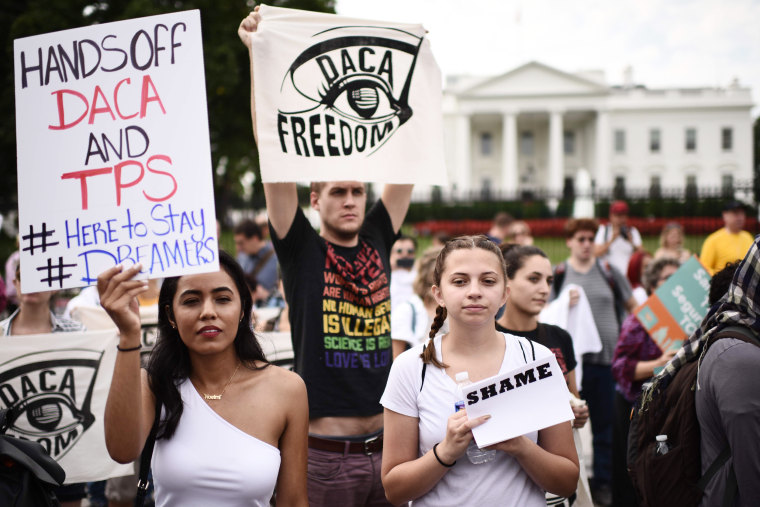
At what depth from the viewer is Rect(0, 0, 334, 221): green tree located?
17375mm

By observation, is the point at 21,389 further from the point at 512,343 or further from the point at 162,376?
the point at 512,343

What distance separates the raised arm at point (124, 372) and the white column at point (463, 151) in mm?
57075

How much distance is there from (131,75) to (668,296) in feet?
10.4

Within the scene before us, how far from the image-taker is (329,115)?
118 inches

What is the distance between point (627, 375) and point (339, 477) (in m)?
2.16

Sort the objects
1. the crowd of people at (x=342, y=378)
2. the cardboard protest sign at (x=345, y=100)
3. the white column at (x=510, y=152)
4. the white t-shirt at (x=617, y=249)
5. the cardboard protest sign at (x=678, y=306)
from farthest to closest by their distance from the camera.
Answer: the white column at (x=510, y=152), the white t-shirt at (x=617, y=249), the cardboard protest sign at (x=678, y=306), the cardboard protest sign at (x=345, y=100), the crowd of people at (x=342, y=378)

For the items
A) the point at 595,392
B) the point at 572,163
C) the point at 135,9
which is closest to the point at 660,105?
the point at 572,163

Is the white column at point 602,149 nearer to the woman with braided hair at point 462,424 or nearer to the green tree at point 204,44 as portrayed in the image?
the green tree at point 204,44

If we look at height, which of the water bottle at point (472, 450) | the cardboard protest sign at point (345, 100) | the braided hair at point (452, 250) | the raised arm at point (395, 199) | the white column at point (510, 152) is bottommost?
the water bottle at point (472, 450)

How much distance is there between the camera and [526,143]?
206 feet

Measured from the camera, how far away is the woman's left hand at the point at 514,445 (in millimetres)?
1996

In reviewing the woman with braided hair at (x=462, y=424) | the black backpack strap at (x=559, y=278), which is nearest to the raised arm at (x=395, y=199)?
the woman with braided hair at (x=462, y=424)

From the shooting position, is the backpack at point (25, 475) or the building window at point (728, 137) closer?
the backpack at point (25, 475)

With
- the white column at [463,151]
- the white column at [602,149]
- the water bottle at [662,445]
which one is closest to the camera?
→ the water bottle at [662,445]
